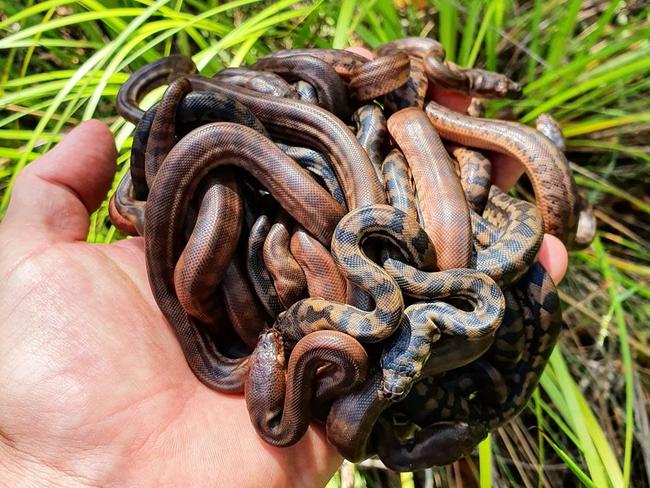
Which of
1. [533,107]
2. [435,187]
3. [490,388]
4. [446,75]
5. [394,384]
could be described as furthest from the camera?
[533,107]

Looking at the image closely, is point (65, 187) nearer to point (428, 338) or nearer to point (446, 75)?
point (428, 338)

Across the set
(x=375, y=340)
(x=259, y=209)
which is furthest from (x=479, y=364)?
(x=259, y=209)

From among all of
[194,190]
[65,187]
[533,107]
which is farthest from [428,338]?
[533,107]

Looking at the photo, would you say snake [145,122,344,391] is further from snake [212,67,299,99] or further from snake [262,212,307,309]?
snake [212,67,299,99]

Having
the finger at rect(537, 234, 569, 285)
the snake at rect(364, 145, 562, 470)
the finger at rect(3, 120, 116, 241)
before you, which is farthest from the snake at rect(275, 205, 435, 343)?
the finger at rect(3, 120, 116, 241)

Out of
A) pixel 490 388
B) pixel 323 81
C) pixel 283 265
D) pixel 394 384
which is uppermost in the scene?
pixel 323 81

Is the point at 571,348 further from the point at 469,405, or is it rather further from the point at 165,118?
the point at 165,118
